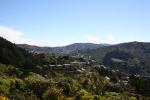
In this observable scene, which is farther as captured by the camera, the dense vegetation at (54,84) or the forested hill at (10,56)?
the forested hill at (10,56)

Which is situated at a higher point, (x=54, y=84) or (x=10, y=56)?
(x=10, y=56)

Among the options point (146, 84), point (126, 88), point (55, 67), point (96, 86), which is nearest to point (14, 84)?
point (96, 86)

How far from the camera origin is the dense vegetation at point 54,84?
85.4 metres

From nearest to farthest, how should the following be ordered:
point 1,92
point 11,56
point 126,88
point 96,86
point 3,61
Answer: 1. point 1,92
2. point 96,86
3. point 126,88
4. point 3,61
5. point 11,56

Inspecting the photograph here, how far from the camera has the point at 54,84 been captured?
10175 cm

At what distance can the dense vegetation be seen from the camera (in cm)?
8544

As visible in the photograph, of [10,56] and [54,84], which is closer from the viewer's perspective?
[54,84]

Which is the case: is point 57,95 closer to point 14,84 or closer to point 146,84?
point 14,84

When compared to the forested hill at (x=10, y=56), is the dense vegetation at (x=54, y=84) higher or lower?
lower

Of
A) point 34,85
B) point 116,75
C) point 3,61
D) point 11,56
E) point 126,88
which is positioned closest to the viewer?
point 34,85

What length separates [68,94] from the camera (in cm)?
9806

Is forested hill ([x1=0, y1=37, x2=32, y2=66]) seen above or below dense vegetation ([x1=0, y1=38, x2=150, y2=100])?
above

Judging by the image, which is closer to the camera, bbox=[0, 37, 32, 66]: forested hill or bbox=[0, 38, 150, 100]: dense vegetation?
bbox=[0, 38, 150, 100]: dense vegetation

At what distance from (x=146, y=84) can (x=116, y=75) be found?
5028 cm
